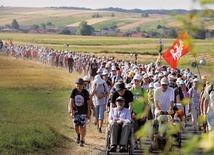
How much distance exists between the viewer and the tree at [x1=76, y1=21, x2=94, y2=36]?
170 m

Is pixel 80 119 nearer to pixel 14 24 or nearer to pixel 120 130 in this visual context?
pixel 120 130

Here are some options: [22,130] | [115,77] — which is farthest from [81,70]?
[22,130]

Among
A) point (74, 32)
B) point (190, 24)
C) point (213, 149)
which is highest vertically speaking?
point (190, 24)

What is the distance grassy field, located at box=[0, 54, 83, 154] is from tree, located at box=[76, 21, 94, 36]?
127878 millimetres

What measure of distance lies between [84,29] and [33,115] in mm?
149786

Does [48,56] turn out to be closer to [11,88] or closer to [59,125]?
[11,88]

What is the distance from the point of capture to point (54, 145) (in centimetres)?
1533

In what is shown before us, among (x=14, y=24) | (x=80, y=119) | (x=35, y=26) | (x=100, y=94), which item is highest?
(x=100, y=94)

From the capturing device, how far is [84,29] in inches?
6698

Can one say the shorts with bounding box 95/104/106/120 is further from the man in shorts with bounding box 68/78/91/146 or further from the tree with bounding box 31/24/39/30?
the tree with bounding box 31/24/39/30

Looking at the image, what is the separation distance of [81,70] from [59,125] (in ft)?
102

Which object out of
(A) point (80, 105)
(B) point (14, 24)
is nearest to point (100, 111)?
(A) point (80, 105)

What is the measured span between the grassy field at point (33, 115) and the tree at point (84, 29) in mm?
127878

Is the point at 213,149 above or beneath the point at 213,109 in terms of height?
above
